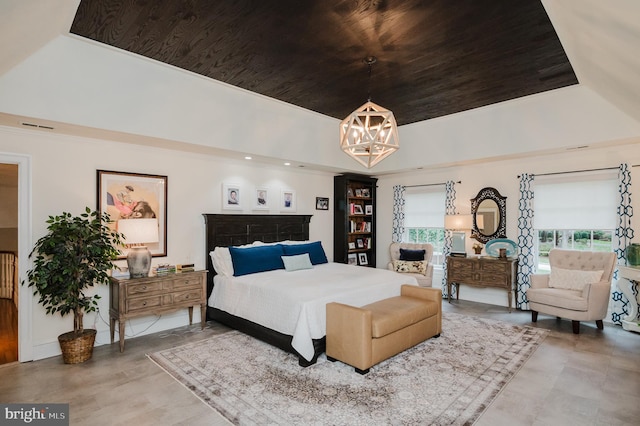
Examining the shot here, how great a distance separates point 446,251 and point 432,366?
10.7 ft

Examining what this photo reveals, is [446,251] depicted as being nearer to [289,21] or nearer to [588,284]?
[588,284]

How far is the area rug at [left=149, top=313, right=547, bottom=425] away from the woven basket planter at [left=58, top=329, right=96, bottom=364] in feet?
2.11

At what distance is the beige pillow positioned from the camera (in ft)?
19.2

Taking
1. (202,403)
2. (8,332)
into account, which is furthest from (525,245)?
(8,332)

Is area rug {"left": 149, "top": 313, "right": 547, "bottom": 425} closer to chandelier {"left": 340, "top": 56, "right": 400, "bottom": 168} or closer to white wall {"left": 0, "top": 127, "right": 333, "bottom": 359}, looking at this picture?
white wall {"left": 0, "top": 127, "right": 333, "bottom": 359}

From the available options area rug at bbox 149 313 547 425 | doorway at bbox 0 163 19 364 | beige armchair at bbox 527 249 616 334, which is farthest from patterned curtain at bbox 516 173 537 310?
doorway at bbox 0 163 19 364

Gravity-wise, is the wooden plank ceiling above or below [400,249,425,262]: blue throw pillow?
above

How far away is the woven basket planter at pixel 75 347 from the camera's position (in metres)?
3.34

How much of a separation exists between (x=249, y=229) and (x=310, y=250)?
101cm

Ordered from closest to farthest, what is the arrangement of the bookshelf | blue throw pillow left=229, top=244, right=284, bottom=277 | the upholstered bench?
the upholstered bench < blue throw pillow left=229, top=244, right=284, bottom=277 < the bookshelf

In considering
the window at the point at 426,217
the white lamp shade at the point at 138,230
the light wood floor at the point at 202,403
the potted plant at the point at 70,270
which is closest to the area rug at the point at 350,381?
the light wood floor at the point at 202,403

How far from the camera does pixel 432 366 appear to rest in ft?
10.7

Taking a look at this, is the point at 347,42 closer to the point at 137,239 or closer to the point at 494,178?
the point at 137,239

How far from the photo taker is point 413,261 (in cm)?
604
